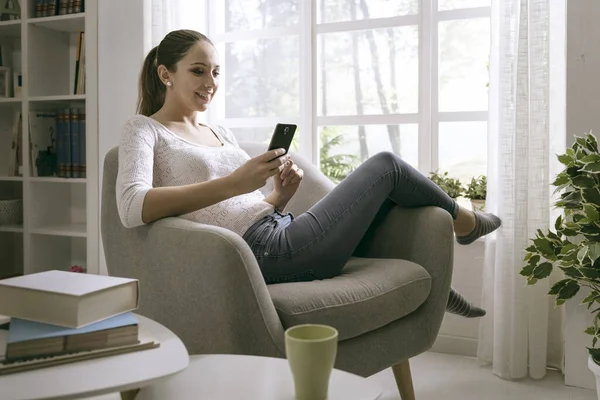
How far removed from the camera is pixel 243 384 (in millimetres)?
848

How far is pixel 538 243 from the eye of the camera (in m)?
1.76

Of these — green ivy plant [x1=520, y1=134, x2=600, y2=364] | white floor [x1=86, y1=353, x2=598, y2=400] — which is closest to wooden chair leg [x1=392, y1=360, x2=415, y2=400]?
white floor [x1=86, y1=353, x2=598, y2=400]

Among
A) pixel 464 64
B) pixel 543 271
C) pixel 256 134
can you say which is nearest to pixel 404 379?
pixel 543 271

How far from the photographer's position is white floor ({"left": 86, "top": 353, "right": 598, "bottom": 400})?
197cm

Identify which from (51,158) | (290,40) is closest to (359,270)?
(290,40)

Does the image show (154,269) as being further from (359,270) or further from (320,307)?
(359,270)

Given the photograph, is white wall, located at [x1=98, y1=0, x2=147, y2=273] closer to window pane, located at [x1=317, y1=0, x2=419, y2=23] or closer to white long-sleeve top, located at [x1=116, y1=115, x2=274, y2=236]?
window pane, located at [x1=317, y1=0, x2=419, y2=23]

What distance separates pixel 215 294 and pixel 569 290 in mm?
1053

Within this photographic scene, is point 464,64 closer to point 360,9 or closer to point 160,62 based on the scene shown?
point 360,9

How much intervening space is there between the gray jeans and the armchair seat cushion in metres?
0.07

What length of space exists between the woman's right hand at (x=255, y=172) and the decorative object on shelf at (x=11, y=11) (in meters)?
2.12

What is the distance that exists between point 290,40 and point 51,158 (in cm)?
132

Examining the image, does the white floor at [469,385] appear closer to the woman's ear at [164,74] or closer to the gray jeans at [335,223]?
the gray jeans at [335,223]

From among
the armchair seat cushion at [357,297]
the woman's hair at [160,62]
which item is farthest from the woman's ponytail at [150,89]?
the armchair seat cushion at [357,297]
